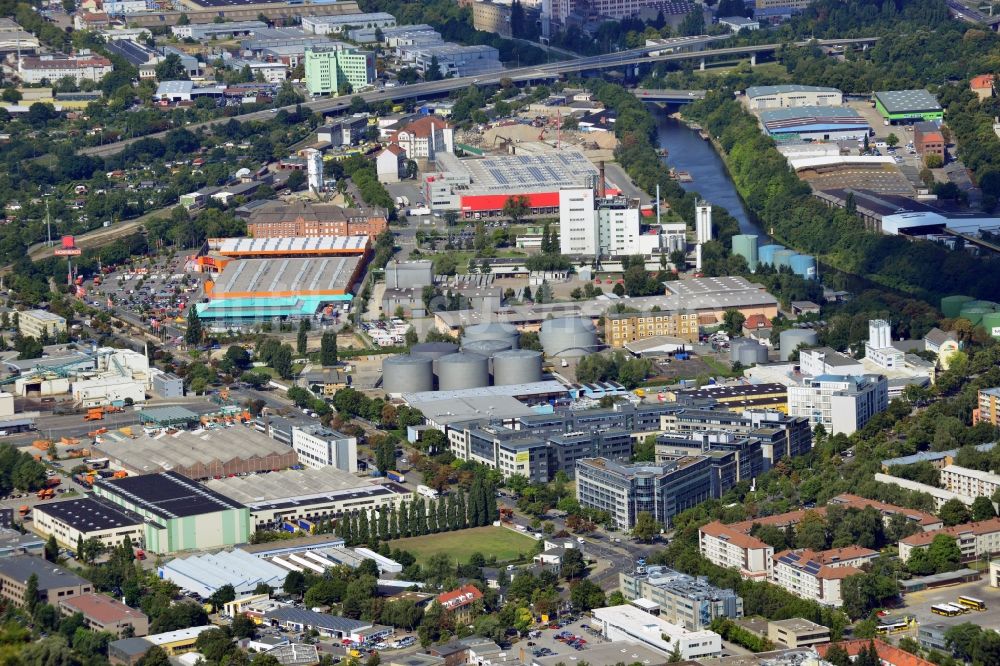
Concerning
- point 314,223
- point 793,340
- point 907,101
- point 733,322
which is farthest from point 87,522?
point 907,101

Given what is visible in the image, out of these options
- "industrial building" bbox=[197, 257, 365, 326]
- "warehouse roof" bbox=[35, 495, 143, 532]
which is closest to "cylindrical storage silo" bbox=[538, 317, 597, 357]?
"industrial building" bbox=[197, 257, 365, 326]

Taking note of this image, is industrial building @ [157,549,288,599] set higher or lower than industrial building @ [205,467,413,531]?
lower

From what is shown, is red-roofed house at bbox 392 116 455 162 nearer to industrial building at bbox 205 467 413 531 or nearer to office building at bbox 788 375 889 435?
office building at bbox 788 375 889 435

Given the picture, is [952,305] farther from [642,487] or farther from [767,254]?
[642,487]

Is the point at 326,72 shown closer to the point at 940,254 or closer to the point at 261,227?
the point at 261,227

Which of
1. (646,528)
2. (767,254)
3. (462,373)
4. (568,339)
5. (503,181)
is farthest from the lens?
(503,181)

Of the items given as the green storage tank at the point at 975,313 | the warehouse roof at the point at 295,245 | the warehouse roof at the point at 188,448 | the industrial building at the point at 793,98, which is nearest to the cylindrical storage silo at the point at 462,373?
the warehouse roof at the point at 188,448

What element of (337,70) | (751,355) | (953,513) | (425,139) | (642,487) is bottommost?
(953,513)

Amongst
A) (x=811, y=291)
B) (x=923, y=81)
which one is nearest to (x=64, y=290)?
(x=811, y=291)
